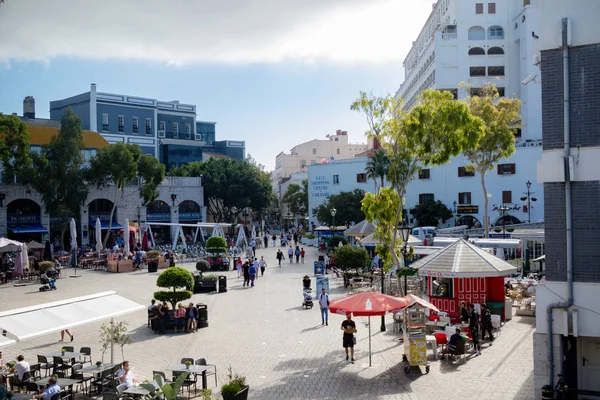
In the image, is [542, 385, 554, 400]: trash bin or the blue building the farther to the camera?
the blue building

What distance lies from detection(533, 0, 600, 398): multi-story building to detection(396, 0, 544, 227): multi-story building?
161ft

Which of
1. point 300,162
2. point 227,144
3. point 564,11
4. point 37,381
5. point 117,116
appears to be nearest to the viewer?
point 564,11

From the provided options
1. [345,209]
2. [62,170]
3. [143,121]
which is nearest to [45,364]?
[62,170]

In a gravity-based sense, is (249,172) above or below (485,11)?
below

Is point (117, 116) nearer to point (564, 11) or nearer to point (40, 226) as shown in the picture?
point (40, 226)

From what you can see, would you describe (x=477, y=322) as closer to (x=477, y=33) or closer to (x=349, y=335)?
(x=349, y=335)

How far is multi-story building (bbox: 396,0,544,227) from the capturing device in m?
59.0

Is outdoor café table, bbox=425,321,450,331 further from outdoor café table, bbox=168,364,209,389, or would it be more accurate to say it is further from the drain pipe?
outdoor café table, bbox=168,364,209,389

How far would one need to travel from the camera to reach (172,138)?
74188 millimetres

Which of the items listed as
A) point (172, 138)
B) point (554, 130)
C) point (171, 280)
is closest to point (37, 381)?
point (171, 280)

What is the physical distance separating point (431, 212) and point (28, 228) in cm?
3724

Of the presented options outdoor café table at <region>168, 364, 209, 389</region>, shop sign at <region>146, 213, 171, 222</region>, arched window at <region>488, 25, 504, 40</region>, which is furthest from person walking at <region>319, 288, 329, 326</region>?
arched window at <region>488, 25, 504, 40</region>

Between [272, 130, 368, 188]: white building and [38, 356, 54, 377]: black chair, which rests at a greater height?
[272, 130, 368, 188]: white building

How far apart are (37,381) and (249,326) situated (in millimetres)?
7988
